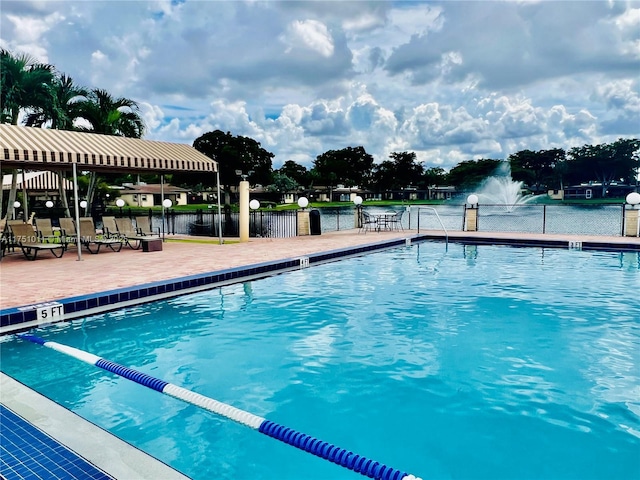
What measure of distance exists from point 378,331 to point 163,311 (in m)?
3.46

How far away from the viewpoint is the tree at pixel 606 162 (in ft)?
273

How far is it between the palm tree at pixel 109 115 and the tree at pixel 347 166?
75.4m

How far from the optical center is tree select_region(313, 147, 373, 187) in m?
102

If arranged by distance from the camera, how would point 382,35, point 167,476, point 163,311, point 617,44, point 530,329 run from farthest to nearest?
point 382,35
point 617,44
point 163,311
point 530,329
point 167,476

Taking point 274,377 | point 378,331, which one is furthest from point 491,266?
point 274,377

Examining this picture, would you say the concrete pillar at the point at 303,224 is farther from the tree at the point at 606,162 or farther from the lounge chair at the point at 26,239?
the tree at the point at 606,162

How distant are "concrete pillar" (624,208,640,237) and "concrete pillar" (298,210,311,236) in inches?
440

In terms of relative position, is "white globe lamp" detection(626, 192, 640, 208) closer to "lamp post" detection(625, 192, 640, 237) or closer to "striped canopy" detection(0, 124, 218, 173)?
"lamp post" detection(625, 192, 640, 237)

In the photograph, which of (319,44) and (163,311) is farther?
(319,44)

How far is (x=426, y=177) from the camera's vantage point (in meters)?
102

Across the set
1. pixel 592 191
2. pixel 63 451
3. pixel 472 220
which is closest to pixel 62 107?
pixel 472 220

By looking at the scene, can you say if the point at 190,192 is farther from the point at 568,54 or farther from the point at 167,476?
the point at 167,476

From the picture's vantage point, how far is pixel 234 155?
6469cm

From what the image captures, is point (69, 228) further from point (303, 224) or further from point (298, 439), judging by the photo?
point (298, 439)
